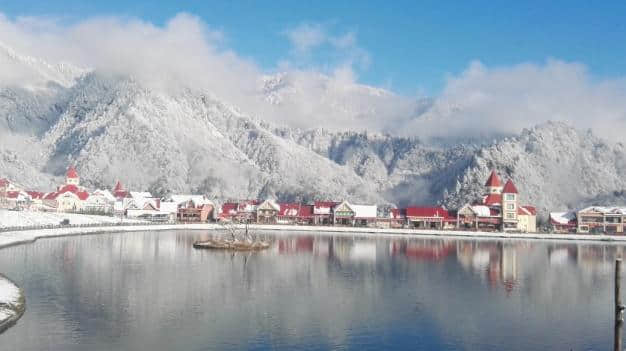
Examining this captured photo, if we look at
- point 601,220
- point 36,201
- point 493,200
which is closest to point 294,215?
point 493,200

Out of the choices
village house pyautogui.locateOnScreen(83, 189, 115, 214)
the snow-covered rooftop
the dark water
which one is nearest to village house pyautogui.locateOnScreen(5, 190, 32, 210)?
village house pyautogui.locateOnScreen(83, 189, 115, 214)

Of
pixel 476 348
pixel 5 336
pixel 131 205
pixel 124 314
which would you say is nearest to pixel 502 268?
pixel 476 348

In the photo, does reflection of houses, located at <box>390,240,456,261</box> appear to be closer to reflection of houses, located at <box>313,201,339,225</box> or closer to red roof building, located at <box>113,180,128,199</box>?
reflection of houses, located at <box>313,201,339,225</box>

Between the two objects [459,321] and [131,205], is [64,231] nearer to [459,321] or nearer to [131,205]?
[131,205]

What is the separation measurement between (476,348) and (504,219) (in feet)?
363

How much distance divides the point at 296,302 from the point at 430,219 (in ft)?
334

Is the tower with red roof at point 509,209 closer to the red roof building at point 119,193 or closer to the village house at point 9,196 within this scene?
the red roof building at point 119,193

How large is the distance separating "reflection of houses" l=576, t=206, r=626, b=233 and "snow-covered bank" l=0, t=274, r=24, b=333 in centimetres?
12256

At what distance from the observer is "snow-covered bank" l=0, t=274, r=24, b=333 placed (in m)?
29.4

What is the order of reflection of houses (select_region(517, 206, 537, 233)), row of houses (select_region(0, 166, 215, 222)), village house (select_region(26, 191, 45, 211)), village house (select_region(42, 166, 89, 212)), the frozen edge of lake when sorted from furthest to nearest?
1. village house (select_region(42, 166, 89, 212))
2. row of houses (select_region(0, 166, 215, 222))
3. reflection of houses (select_region(517, 206, 537, 233))
4. village house (select_region(26, 191, 45, 211))
5. the frozen edge of lake

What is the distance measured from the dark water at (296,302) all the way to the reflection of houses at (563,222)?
76872 millimetres

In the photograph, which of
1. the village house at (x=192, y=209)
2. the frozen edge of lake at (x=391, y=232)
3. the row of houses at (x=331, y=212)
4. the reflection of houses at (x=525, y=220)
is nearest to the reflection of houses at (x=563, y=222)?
the row of houses at (x=331, y=212)

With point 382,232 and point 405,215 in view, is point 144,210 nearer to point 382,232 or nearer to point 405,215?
point 382,232

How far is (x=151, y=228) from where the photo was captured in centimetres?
10875
